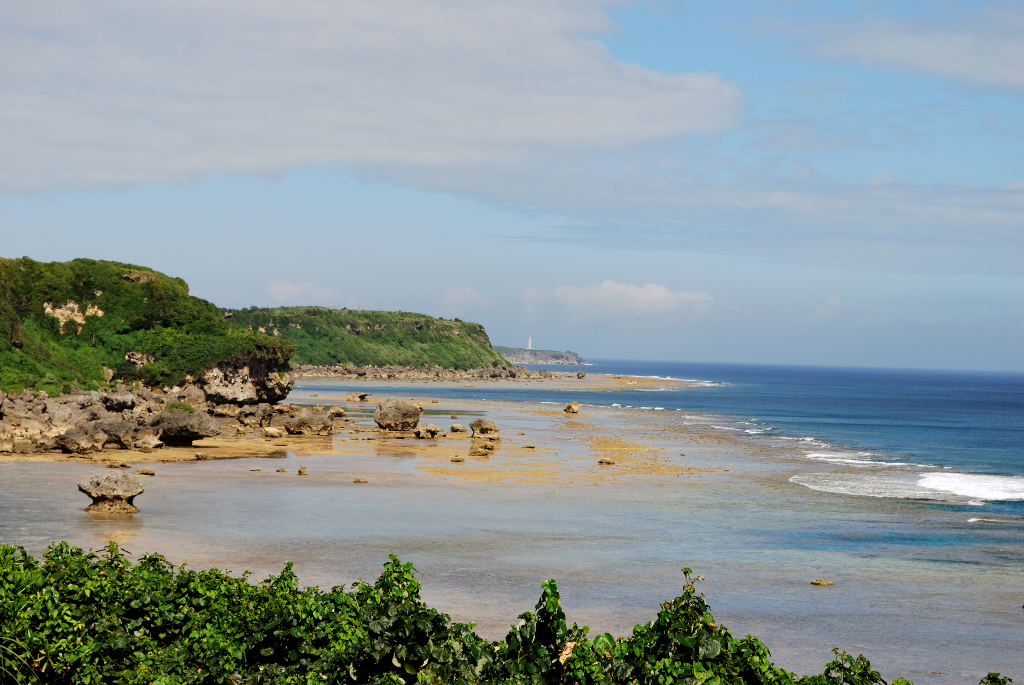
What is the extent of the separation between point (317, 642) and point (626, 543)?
54.4ft

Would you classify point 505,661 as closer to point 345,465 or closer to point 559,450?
point 345,465

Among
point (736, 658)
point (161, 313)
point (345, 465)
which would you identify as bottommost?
point (345, 465)

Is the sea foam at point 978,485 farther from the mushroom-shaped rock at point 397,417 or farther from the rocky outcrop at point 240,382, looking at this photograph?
the rocky outcrop at point 240,382

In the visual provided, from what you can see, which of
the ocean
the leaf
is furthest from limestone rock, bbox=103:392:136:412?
the leaf

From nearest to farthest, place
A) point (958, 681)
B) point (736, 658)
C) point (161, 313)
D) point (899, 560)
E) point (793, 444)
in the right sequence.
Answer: point (736, 658) → point (958, 681) → point (899, 560) → point (793, 444) → point (161, 313)

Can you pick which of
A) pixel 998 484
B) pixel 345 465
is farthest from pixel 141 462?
A: pixel 998 484

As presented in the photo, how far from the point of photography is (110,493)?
94.1 ft

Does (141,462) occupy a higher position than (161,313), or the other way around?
(161,313)

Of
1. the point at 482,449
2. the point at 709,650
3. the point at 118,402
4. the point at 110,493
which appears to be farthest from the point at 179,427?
the point at 709,650

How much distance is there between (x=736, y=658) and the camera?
9.95 metres

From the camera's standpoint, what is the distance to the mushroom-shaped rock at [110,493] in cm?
2873

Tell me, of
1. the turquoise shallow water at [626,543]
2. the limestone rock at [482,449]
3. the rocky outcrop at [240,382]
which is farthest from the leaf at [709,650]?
the rocky outcrop at [240,382]

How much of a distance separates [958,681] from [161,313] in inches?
3582

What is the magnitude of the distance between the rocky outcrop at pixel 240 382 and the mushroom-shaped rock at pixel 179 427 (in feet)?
104
